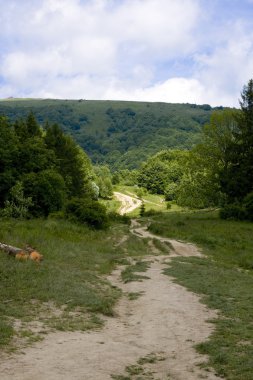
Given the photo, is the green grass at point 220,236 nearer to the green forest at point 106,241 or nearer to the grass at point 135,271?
the green forest at point 106,241

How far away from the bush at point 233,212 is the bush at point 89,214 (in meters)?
15.5

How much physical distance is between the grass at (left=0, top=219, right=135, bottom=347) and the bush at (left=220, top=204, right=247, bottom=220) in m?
20.1

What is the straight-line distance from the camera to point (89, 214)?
3559cm

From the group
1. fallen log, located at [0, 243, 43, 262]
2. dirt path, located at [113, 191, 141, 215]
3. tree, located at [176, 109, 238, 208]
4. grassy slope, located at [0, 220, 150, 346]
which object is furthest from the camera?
dirt path, located at [113, 191, 141, 215]

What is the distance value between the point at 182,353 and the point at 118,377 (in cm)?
236

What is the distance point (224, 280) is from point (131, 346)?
993 cm

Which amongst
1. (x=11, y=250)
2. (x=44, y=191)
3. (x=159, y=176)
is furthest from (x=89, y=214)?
(x=159, y=176)

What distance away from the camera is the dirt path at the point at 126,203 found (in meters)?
93.5

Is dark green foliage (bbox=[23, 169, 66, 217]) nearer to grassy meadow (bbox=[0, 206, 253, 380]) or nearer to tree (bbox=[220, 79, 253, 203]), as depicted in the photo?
grassy meadow (bbox=[0, 206, 253, 380])

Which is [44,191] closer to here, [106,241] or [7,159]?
[7,159]

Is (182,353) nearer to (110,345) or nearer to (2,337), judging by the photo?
(110,345)

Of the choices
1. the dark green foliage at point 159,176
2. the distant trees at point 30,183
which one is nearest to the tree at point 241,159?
the distant trees at point 30,183

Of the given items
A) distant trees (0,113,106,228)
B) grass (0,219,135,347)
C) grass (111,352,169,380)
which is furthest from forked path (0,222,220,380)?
distant trees (0,113,106,228)

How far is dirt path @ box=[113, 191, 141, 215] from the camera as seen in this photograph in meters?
93.5
